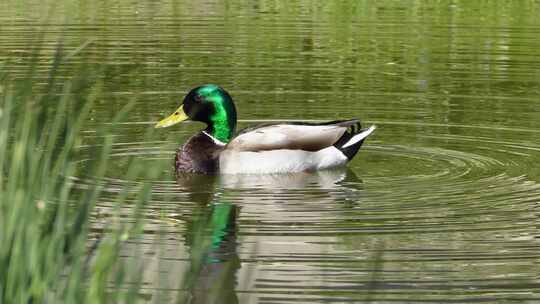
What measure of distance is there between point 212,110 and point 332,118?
1.71m

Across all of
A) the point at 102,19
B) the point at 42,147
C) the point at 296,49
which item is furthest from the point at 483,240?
the point at 102,19

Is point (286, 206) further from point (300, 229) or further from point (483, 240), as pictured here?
point (483, 240)

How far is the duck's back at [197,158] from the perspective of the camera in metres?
11.1

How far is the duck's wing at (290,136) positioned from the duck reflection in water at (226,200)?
0.22 metres

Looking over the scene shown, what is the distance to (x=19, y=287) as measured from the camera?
14.7 feet

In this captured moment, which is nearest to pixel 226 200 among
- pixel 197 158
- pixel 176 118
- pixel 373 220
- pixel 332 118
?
pixel 373 220

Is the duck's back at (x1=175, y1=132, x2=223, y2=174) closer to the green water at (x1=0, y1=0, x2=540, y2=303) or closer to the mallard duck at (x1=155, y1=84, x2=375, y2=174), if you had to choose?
the mallard duck at (x1=155, y1=84, x2=375, y2=174)

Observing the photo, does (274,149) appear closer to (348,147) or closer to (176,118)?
(348,147)

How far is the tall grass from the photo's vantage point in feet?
14.6

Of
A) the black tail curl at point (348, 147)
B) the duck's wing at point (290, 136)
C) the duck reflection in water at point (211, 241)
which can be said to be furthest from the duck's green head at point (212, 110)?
the black tail curl at point (348, 147)

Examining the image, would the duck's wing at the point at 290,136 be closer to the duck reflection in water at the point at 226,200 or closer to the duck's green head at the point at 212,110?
the duck reflection in water at the point at 226,200

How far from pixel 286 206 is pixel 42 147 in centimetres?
475

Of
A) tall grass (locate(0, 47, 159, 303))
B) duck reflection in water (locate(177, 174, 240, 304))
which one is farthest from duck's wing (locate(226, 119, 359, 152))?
tall grass (locate(0, 47, 159, 303))

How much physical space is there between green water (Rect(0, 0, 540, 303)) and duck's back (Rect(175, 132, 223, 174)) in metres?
0.18
